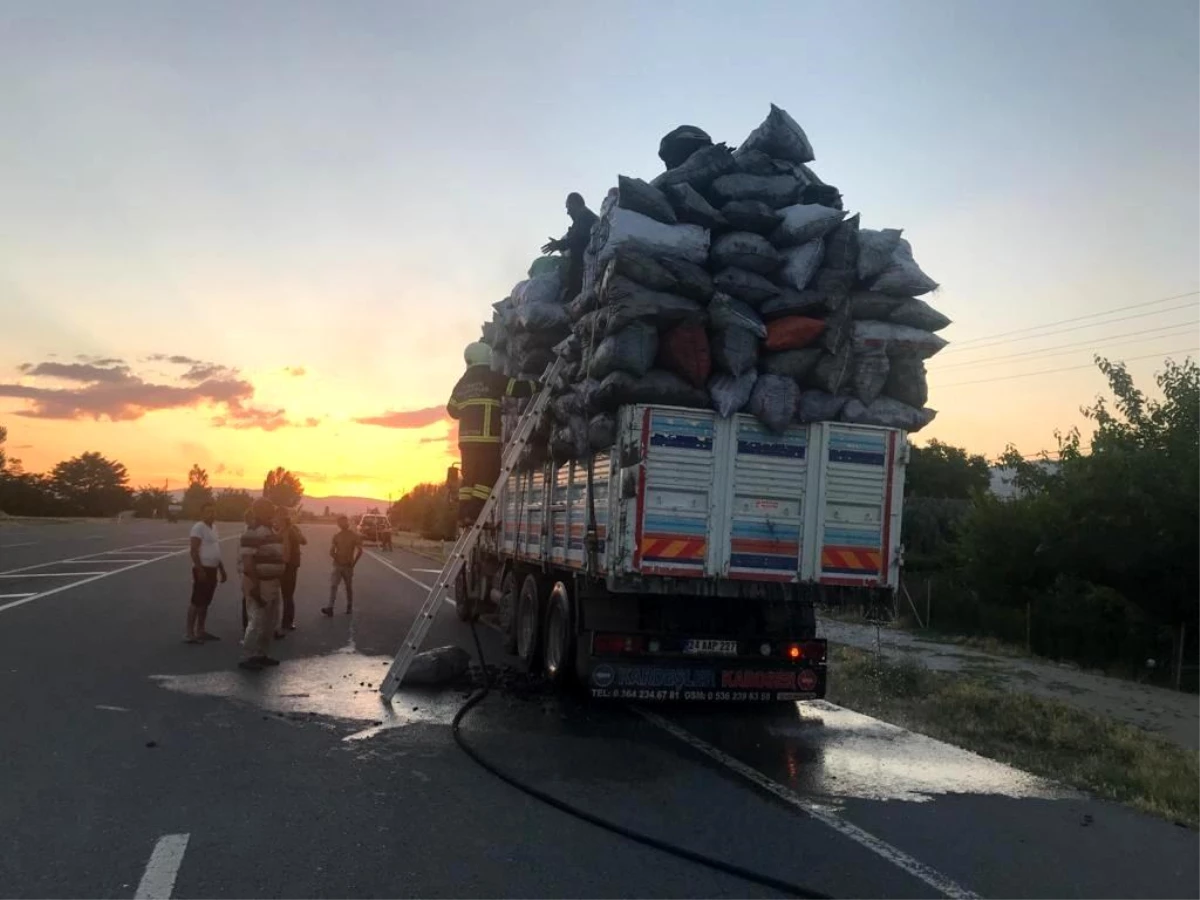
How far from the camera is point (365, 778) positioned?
6516mm

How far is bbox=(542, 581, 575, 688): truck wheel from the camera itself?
930cm

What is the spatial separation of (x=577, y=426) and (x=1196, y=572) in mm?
10901

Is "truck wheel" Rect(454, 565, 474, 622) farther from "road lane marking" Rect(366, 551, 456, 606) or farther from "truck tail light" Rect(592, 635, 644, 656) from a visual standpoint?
"truck tail light" Rect(592, 635, 644, 656)

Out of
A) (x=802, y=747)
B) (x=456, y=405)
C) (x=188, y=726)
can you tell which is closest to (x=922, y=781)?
(x=802, y=747)

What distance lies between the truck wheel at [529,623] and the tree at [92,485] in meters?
119

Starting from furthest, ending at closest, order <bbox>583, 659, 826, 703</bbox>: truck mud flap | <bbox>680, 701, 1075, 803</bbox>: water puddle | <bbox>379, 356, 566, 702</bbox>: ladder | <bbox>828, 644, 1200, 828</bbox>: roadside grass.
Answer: <bbox>379, 356, 566, 702</bbox>: ladder, <bbox>583, 659, 826, 703</bbox>: truck mud flap, <bbox>828, 644, 1200, 828</bbox>: roadside grass, <bbox>680, 701, 1075, 803</bbox>: water puddle

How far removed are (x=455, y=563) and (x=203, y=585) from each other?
4162 mm

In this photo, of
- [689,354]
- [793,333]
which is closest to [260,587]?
[689,354]

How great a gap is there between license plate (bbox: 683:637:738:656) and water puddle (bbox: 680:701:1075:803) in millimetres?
650

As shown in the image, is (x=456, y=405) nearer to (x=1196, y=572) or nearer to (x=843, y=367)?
(x=843, y=367)

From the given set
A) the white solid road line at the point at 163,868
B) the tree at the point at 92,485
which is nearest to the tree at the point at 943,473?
the white solid road line at the point at 163,868

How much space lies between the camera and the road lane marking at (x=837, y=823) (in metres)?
4.95

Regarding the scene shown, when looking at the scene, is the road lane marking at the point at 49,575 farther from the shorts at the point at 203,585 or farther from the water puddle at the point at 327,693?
the water puddle at the point at 327,693

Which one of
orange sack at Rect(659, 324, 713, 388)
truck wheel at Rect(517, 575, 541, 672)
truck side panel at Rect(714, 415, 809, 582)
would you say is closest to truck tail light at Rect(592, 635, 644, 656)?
truck side panel at Rect(714, 415, 809, 582)
